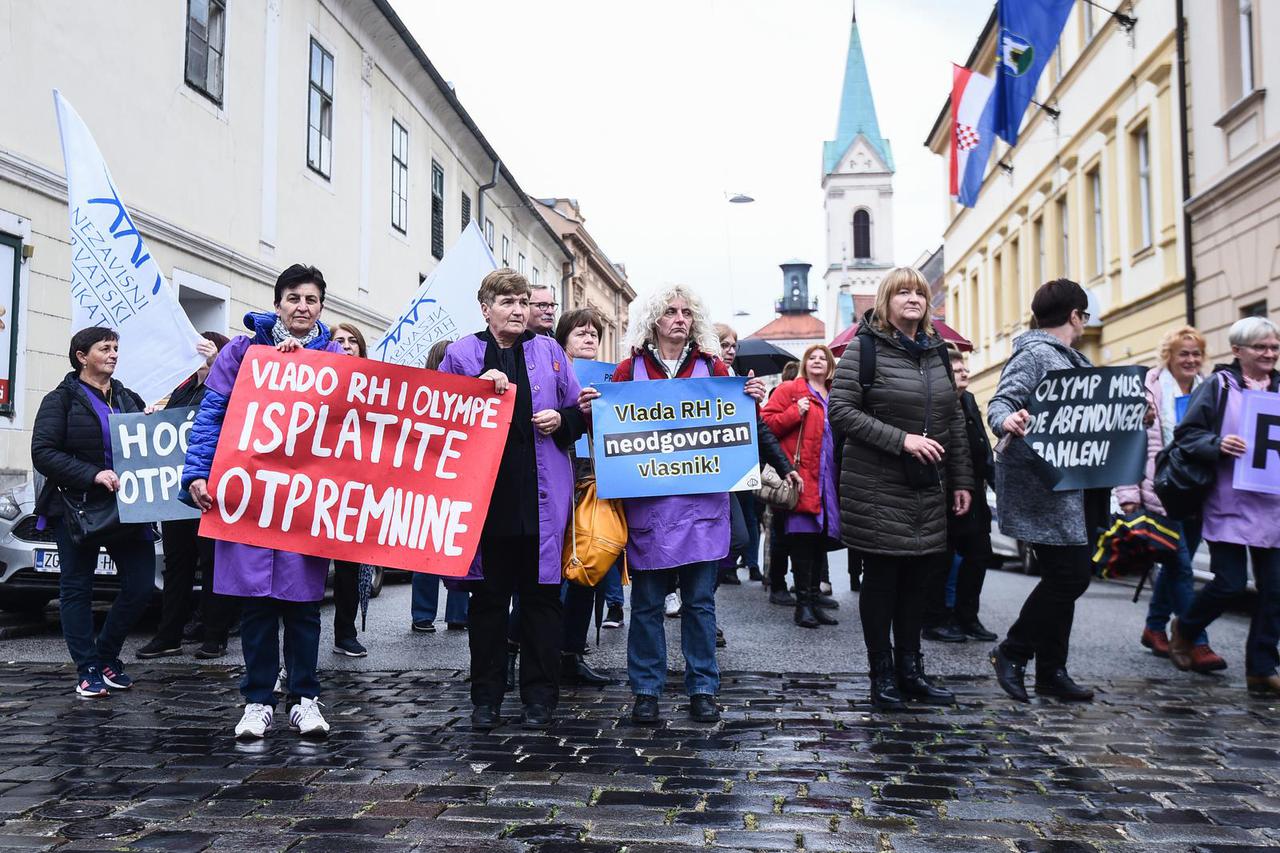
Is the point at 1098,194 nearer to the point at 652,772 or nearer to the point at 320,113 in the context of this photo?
the point at 320,113

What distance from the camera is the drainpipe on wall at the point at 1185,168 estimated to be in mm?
17906

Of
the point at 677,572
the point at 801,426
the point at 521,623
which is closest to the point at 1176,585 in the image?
the point at 801,426

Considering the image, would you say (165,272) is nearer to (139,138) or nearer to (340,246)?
A: (139,138)

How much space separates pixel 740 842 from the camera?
11.3ft

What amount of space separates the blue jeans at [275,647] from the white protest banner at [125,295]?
9.27ft

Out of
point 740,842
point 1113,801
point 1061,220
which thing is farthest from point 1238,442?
point 1061,220

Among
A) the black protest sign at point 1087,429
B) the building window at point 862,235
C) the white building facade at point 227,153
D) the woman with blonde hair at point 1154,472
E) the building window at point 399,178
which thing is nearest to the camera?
the black protest sign at point 1087,429

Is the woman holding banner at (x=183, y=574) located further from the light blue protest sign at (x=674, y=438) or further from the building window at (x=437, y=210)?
the building window at (x=437, y=210)

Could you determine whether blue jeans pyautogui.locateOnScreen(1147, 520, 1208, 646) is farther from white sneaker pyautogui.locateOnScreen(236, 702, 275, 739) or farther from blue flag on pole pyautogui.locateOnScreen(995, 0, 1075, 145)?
blue flag on pole pyautogui.locateOnScreen(995, 0, 1075, 145)

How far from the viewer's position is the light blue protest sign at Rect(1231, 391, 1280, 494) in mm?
6008

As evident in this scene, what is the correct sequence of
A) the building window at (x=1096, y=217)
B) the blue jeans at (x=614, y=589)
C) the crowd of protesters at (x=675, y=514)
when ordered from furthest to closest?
1. the building window at (x=1096, y=217)
2. the blue jeans at (x=614, y=589)
3. the crowd of protesters at (x=675, y=514)

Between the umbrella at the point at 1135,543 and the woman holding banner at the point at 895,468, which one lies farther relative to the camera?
the umbrella at the point at 1135,543

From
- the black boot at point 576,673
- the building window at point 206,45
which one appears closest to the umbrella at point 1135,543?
the black boot at point 576,673

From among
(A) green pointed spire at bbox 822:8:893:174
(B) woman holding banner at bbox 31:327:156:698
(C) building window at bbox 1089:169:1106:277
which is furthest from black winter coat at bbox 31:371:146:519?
(A) green pointed spire at bbox 822:8:893:174
